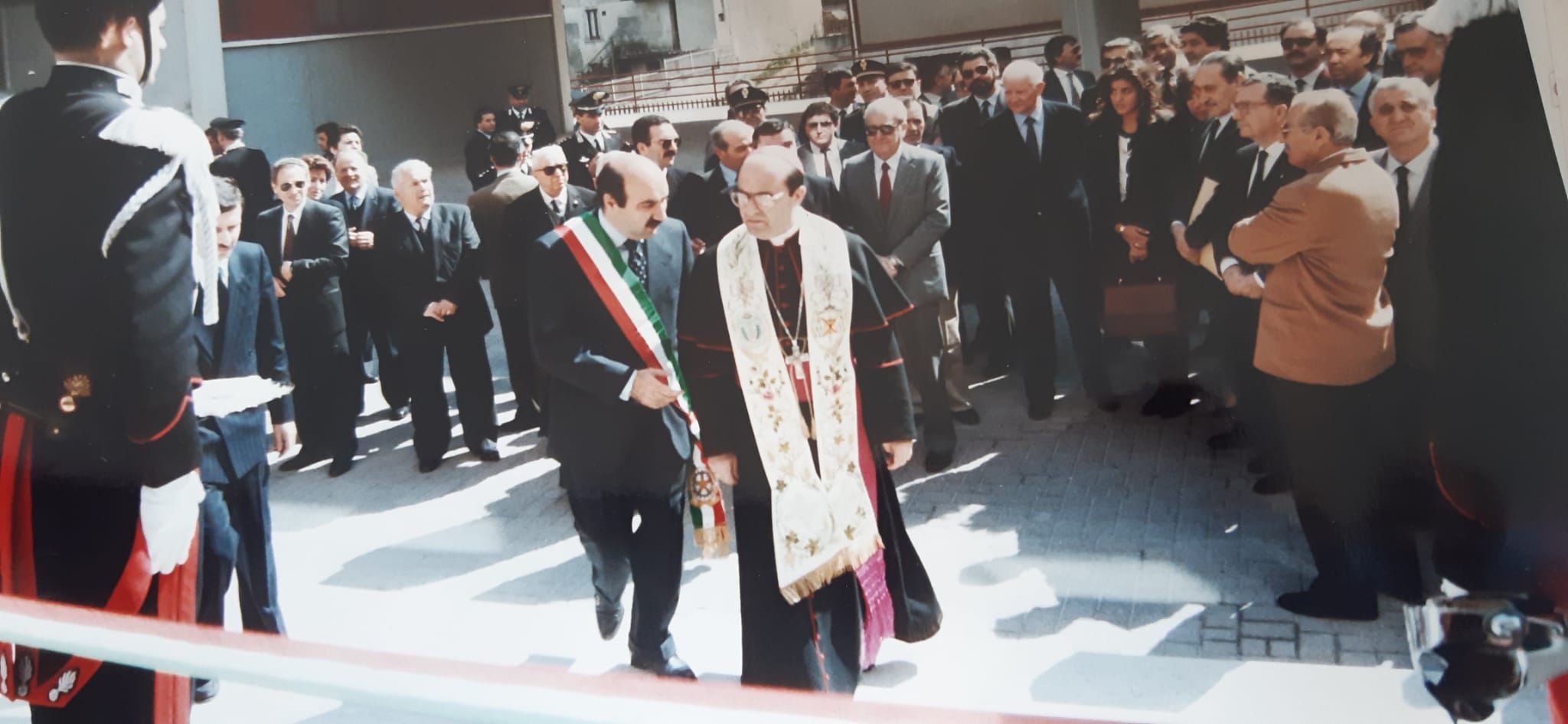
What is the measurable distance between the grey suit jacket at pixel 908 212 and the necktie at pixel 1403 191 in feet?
2.09

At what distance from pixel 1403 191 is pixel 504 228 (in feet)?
4.81

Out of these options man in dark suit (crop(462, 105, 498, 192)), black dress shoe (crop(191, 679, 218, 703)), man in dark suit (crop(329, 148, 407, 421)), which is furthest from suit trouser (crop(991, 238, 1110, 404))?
black dress shoe (crop(191, 679, 218, 703))

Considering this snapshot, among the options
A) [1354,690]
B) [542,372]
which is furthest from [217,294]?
[1354,690]

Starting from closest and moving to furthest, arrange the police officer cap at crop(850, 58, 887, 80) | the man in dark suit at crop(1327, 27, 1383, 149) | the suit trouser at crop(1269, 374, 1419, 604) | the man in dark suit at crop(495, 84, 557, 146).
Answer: the man in dark suit at crop(1327, 27, 1383, 149) → the suit trouser at crop(1269, 374, 1419, 604) → the police officer cap at crop(850, 58, 887, 80) → the man in dark suit at crop(495, 84, 557, 146)

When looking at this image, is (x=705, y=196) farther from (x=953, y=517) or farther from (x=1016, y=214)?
(x=953, y=517)

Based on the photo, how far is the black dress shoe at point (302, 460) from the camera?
8.18 feet

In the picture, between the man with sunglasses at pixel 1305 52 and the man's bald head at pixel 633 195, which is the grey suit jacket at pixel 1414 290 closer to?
the man with sunglasses at pixel 1305 52

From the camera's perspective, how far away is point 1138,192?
6.25 ft

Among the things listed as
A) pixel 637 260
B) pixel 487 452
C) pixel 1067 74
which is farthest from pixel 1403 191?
pixel 487 452

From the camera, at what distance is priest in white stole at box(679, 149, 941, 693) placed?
6.56 feet

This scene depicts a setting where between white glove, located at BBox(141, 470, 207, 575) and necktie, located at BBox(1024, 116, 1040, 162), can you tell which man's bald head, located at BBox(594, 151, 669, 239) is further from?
white glove, located at BBox(141, 470, 207, 575)

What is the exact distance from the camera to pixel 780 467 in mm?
2062

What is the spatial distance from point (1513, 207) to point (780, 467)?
3.61 ft

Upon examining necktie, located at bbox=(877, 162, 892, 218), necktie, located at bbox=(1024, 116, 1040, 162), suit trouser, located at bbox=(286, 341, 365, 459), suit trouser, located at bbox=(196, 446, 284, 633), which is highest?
necktie, located at bbox=(1024, 116, 1040, 162)
